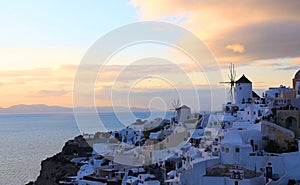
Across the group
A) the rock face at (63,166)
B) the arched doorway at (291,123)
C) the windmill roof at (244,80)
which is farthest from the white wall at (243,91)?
the rock face at (63,166)

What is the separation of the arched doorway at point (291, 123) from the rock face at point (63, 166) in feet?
41.8

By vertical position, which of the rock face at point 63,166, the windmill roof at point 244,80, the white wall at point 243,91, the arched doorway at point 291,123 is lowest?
the rock face at point 63,166

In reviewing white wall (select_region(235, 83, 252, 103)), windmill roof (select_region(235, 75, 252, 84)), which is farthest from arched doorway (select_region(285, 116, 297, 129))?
white wall (select_region(235, 83, 252, 103))

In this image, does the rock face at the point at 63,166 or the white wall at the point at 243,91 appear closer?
the rock face at the point at 63,166

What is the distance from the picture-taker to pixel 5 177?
133 ft

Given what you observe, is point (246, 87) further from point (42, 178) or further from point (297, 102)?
point (42, 178)

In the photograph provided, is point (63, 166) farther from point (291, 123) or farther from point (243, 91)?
point (291, 123)

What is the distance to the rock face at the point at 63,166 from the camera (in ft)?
89.7

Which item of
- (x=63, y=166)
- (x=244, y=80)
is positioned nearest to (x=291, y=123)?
(x=244, y=80)

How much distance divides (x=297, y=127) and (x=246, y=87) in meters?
8.35

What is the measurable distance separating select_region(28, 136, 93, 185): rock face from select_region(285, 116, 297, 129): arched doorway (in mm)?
12749

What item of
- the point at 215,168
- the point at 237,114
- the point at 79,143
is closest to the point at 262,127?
the point at 215,168

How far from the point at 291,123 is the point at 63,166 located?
1592 centimetres

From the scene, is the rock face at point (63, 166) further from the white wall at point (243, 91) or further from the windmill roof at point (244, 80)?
the windmill roof at point (244, 80)
